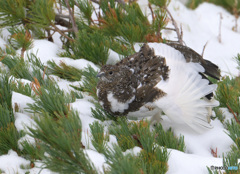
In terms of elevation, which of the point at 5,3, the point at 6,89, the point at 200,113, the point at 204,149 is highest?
the point at 5,3

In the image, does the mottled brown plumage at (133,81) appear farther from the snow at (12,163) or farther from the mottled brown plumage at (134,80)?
the snow at (12,163)

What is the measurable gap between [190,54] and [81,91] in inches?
30.8

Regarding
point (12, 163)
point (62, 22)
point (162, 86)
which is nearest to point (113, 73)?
point (162, 86)

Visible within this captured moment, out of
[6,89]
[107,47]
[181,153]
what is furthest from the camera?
[107,47]

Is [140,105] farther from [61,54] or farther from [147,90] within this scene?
[61,54]

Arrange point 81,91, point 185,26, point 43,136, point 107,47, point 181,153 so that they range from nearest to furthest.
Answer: point 43,136, point 181,153, point 81,91, point 107,47, point 185,26

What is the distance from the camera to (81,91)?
2494mm

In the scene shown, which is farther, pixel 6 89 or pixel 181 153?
pixel 6 89

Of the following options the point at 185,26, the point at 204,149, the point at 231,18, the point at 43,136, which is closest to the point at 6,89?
the point at 43,136

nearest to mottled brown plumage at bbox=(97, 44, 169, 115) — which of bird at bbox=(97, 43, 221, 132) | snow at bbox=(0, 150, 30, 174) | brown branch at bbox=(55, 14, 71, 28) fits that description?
bird at bbox=(97, 43, 221, 132)

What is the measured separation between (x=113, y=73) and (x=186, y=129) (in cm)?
54

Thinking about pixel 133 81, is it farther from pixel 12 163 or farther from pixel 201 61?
pixel 12 163

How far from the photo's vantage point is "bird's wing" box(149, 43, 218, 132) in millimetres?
1900

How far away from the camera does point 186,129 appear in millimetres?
2039
